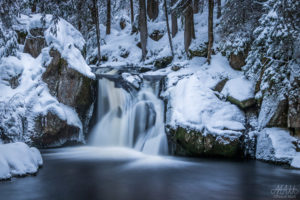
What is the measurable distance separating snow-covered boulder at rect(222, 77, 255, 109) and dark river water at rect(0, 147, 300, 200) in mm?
2133

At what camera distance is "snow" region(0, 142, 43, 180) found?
474 centimetres

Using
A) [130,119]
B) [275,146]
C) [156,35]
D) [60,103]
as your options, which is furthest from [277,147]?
[156,35]

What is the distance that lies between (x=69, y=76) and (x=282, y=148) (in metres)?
8.01

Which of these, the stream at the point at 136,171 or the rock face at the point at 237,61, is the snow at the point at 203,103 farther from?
the stream at the point at 136,171

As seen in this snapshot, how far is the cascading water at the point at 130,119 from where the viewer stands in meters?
9.13

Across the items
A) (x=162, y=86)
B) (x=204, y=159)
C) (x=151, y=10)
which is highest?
(x=151, y=10)

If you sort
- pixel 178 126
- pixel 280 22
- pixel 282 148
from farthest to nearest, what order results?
pixel 178 126 < pixel 282 148 < pixel 280 22

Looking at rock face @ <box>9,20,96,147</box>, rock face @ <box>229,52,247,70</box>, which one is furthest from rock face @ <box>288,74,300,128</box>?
rock face @ <box>9,20,96,147</box>

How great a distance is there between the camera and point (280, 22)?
6.06 meters

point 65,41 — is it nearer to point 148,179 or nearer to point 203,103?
point 203,103

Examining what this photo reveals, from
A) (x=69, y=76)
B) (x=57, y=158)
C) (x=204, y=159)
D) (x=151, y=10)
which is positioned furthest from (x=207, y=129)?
(x=151, y=10)

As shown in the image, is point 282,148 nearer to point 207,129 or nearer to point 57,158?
point 207,129

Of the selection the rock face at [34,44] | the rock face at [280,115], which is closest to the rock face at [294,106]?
the rock face at [280,115]

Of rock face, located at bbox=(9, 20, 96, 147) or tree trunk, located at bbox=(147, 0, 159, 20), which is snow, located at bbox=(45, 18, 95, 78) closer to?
rock face, located at bbox=(9, 20, 96, 147)
